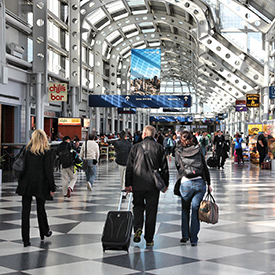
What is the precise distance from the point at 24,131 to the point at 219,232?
17.9 metres

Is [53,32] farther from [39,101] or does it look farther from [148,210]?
[148,210]

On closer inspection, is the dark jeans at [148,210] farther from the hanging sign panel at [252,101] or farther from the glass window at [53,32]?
the glass window at [53,32]

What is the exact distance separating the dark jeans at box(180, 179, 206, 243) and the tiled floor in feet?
0.65

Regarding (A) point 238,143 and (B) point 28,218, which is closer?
(B) point 28,218

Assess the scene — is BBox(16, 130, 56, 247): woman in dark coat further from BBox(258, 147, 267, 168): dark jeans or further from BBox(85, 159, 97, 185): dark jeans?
BBox(258, 147, 267, 168): dark jeans

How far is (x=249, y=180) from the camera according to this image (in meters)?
15.7

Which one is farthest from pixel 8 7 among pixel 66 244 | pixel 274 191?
pixel 66 244

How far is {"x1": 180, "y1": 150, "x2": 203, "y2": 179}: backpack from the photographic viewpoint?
629 cm

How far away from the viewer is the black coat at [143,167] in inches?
247

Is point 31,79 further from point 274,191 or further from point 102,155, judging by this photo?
point 274,191

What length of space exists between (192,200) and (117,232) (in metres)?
1.15

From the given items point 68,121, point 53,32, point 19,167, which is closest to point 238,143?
point 68,121

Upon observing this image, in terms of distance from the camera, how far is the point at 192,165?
6.31m

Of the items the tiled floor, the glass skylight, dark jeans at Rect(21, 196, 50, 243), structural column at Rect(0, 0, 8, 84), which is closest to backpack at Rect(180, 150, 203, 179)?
the tiled floor
